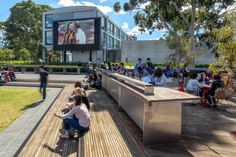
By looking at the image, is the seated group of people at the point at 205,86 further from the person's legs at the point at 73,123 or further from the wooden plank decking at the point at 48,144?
the wooden plank decking at the point at 48,144

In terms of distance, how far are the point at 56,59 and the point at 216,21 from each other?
154 ft

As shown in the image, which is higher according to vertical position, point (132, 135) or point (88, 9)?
point (88, 9)

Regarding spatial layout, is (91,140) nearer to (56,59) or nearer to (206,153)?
(206,153)

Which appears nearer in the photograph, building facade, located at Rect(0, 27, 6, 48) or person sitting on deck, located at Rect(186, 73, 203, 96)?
person sitting on deck, located at Rect(186, 73, 203, 96)

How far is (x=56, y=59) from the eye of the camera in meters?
65.9

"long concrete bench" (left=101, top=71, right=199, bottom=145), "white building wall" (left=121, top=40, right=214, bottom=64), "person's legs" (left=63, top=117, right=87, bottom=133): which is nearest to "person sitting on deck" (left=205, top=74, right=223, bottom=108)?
"long concrete bench" (left=101, top=71, right=199, bottom=145)

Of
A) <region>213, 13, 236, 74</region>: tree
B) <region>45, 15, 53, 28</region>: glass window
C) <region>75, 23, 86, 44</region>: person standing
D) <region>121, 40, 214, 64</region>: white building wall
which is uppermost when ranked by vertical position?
<region>45, 15, 53, 28</region>: glass window

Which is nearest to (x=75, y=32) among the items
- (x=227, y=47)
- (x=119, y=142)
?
(x=227, y=47)

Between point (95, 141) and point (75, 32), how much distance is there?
44744 mm

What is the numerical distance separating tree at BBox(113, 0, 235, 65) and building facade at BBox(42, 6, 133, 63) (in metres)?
19.1

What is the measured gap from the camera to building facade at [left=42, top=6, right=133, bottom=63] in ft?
170

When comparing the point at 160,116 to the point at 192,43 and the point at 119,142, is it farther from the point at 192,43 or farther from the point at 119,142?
the point at 192,43

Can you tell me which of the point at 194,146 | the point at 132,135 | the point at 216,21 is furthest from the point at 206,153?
the point at 216,21

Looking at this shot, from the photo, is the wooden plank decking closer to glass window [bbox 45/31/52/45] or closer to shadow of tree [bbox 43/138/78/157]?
shadow of tree [bbox 43/138/78/157]
